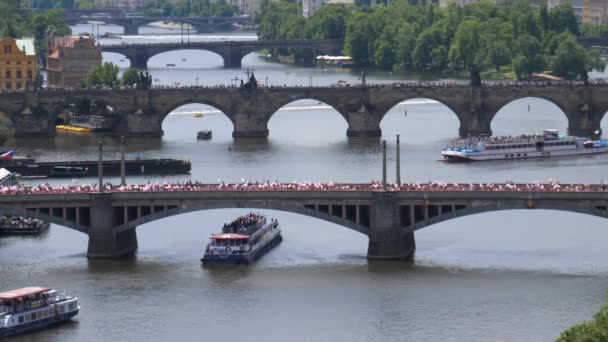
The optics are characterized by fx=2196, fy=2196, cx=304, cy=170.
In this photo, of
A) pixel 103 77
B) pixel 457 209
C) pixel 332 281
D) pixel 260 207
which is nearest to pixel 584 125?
pixel 103 77

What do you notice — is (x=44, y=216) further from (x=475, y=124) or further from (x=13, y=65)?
(x=13, y=65)

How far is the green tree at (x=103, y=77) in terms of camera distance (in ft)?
508

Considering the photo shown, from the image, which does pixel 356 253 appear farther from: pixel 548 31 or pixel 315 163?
pixel 548 31

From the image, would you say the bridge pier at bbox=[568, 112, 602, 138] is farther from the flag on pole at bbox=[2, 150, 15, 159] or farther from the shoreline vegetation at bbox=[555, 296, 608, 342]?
the shoreline vegetation at bbox=[555, 296, 608, 342]

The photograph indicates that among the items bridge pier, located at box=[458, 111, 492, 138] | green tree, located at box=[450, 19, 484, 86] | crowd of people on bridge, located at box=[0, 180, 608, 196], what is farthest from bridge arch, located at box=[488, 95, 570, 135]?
crowd of people on bridge, located at box=[0, 180, 608, 196]

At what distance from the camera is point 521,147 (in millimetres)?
129000

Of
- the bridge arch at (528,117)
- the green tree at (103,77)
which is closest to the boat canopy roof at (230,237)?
the bridge arch at (528,117)

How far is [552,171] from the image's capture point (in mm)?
121125

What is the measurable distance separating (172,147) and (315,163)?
14243 millimetres

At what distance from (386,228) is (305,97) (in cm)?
5301

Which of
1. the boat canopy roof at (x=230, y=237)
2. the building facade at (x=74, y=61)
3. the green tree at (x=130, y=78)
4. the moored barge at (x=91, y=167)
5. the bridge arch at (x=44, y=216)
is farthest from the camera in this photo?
the building facade at (x=74, y=61)

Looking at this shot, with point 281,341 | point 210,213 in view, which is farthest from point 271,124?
point 281,341

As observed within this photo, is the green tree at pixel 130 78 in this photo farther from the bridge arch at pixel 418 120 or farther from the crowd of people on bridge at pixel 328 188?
the crowd of people on bridge at pixel 328 188

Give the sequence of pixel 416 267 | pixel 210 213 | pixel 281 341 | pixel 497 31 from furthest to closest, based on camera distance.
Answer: pixel 497 31, pixel 210 213, pixel 416 267, pixel 281 341
